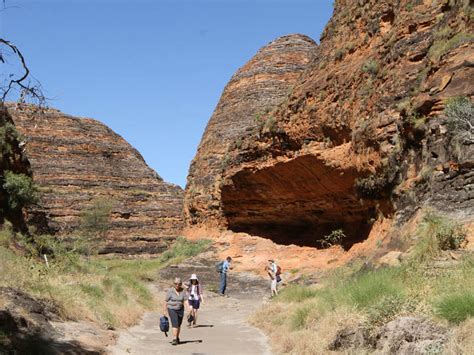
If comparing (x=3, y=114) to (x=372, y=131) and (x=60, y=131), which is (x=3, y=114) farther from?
(x=60, y=131)

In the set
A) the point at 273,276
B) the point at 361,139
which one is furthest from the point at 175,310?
the point at 361,139

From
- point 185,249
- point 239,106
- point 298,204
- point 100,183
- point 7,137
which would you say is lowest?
point 185,249

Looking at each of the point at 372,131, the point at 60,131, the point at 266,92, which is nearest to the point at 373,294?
the point at 372,131

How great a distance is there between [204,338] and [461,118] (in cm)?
690

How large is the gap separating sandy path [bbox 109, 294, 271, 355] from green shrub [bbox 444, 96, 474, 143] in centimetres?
558

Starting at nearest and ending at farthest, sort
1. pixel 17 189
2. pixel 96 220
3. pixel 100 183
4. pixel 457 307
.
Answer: pixel 457 307, pixel 17 189, pixel 96 220, pixel 100 183

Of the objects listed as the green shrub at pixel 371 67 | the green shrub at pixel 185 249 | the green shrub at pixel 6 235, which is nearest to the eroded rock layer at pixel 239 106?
the green shrub at pixel 185 249

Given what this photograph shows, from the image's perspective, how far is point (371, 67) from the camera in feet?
56.9

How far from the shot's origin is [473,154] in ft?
33.9

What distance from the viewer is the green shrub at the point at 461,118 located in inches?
393

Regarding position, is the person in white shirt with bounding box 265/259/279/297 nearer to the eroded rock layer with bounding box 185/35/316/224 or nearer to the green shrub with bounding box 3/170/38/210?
the green shrub with bounding box 3/170/38/210

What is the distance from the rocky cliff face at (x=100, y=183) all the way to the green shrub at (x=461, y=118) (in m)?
36.5

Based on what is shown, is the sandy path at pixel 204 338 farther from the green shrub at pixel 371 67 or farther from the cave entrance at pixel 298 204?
the green shrub at pixel 371 67

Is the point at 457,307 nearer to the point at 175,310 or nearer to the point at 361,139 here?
the point at 175,310
